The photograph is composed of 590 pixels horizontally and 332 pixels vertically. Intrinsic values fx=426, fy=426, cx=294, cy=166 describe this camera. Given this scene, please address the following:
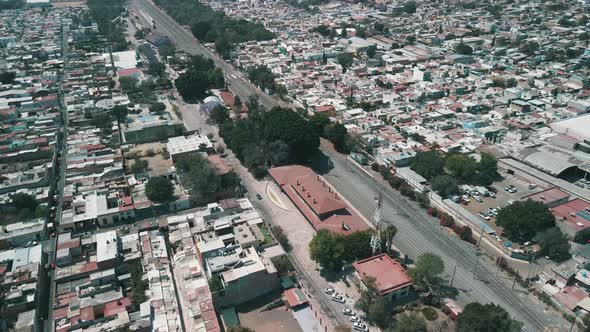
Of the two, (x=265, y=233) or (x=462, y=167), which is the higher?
(x=462, y=167)

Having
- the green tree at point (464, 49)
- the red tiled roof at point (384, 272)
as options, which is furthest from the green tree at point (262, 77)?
the red tiled roof at point (384, 272)

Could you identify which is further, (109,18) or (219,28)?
(109,18)

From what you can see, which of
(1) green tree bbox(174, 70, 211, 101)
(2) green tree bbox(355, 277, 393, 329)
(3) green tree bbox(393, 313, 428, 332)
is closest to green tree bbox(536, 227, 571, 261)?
(3) green tree bbox(393, 313, 428, 332)

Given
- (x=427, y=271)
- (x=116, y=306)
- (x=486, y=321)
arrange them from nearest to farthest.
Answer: (x=486, y=321)
(x=116, y=306)
(x=427, y=271)

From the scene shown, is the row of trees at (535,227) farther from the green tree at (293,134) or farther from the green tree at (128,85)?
the green tree at (128,85)

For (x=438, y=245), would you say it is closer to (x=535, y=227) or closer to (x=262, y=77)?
(x=535, y=227)

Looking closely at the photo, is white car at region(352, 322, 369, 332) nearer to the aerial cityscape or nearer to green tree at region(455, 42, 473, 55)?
the aerial cityscape

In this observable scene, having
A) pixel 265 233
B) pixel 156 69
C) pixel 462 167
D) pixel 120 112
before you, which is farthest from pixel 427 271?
pixel 156 69
